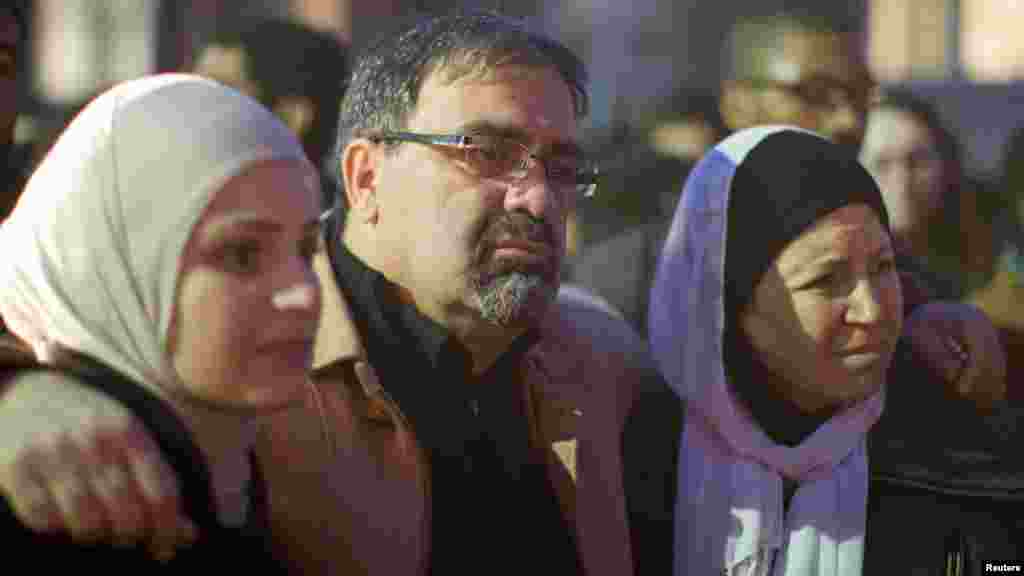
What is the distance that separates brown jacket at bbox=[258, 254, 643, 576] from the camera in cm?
271

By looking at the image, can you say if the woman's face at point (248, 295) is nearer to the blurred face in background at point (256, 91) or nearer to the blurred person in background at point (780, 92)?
the blurred person in background at point (780, 92)

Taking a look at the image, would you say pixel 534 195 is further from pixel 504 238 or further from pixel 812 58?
pixel 812 58

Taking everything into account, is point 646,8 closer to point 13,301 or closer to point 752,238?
point 752,238

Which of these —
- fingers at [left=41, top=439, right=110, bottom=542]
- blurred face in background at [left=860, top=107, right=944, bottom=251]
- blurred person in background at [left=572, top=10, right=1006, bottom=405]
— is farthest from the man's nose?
blurred face in background at [left=860, top=107, right=944, bottom=251]

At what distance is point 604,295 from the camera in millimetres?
4699

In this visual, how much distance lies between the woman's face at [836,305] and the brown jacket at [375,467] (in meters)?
0.47

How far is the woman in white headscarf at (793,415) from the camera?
3277mm

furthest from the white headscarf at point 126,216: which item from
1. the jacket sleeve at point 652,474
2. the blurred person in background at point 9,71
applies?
the jacket sleeve at point 652,474

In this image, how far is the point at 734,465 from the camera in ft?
11.1

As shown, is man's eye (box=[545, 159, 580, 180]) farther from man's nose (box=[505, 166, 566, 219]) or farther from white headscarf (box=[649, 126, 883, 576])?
white headscarf (box=[649, 126, 883, 576])

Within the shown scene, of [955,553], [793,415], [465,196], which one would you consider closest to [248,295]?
[465,196]

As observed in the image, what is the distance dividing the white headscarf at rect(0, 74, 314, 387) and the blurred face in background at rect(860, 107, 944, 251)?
12.5 ft

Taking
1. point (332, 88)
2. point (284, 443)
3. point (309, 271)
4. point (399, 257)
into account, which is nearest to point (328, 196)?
point (332, 88)

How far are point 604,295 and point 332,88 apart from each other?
1305mm
